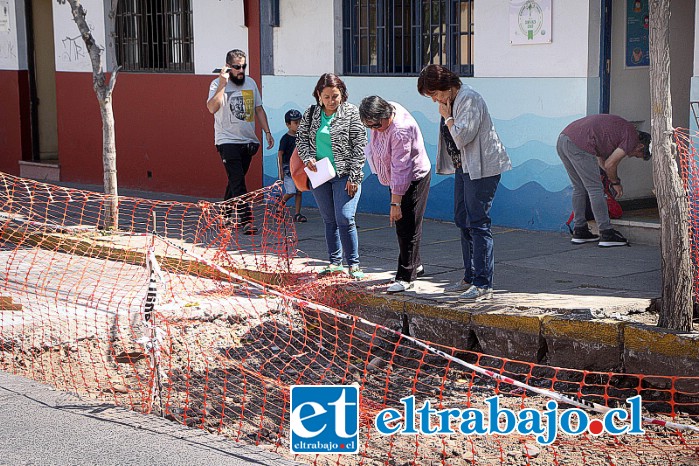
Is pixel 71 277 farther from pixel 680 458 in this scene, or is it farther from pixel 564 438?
pixel 680 458

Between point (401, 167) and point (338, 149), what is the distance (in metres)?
0.74

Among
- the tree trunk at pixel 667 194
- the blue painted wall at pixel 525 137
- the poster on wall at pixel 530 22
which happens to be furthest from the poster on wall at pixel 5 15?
the tree trunk at pixel 667 194

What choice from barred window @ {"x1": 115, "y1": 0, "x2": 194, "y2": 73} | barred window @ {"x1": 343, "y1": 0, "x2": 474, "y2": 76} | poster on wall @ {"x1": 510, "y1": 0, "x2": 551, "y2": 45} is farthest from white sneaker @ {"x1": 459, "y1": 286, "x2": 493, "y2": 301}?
barred window @ {"x1": 115, "y1": 0, "x2": 194, "y2": 73}

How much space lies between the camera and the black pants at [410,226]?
7531mm

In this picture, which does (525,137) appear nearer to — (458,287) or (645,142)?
(645,142)

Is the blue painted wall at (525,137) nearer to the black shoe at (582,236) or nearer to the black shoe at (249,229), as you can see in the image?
the black shoe at (582,236)

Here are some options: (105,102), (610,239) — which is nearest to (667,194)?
(610,239)

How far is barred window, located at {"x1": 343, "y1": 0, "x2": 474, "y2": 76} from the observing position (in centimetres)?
1089

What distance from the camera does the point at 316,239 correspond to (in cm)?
1036

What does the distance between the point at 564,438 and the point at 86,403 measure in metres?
2.73

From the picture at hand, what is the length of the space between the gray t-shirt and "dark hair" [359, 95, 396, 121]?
11.6ft

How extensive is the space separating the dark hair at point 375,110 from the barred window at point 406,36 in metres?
3.73

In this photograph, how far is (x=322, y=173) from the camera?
312 inches

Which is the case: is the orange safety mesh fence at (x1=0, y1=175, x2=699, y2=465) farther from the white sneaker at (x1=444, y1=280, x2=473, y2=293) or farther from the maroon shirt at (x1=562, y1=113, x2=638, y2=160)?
the maroon shirt at (x1=562, y1=113, x2=638, y2=160)
